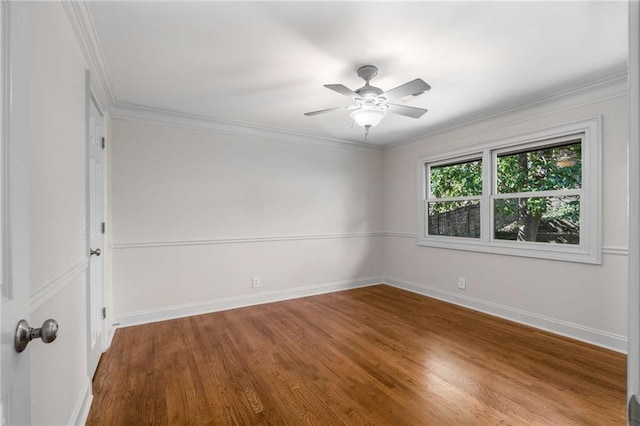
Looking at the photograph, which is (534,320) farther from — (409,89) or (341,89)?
(341,89)

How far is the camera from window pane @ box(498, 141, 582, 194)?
9.70ft

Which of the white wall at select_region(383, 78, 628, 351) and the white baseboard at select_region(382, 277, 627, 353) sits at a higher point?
the white wall at select_region(383, 78, 628, 351)

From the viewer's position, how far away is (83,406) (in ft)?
5.80

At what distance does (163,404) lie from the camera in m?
1.89

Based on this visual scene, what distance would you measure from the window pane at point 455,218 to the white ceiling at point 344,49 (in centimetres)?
133

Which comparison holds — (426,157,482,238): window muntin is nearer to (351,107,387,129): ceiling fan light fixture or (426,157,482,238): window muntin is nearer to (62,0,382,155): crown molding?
(62,0,382,155): crown molding

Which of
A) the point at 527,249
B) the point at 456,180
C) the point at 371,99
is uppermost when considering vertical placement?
the point at 371,99

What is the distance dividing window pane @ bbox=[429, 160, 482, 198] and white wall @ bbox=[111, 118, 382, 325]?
1.08 meters

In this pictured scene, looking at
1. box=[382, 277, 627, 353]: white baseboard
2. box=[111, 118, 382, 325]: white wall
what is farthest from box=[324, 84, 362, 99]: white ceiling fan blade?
box=[382, 277, 627, 353]: white baseboard

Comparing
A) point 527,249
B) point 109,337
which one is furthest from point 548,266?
point 109,337

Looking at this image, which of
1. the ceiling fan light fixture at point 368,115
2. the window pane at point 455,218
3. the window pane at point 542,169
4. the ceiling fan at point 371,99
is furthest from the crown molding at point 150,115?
the window pane at point 542,169

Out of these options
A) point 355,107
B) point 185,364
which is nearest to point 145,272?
point 185,364

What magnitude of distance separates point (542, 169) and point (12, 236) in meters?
4.01

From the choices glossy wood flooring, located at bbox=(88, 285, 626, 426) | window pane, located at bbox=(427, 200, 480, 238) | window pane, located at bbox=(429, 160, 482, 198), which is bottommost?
glossy wood flooring, located at bbox=(88, 285, 626, 426)
